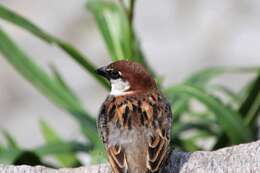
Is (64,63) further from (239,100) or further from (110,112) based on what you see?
(110,112)

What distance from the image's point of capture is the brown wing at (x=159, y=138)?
14.8 ft

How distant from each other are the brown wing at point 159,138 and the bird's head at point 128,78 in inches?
5.7

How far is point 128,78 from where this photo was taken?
5012 millimetres

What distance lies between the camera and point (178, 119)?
5875 mm

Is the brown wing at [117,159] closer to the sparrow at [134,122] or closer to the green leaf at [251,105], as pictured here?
the sparrow at [134,122]

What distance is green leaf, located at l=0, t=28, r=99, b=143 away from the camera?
5719 millimetres

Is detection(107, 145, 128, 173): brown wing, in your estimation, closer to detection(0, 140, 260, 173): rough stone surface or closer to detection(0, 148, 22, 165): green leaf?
detection(0, 140, 260, 173): rough stone surface

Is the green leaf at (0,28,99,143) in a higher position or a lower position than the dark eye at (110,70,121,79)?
lower

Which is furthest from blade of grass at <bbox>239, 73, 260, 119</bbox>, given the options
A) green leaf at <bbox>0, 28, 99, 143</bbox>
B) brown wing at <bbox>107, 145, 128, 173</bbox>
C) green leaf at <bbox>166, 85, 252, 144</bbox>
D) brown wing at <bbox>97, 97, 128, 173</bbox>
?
brown wing at <bbox>107, 145, 128, 173</bbox>

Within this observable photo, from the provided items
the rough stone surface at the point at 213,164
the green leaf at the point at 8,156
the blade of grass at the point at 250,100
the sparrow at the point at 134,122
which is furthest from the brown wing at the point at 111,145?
the blade of grass at the point at 250,100

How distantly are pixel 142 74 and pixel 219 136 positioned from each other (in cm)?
83

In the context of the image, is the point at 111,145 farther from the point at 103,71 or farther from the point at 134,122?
the point at 103,71

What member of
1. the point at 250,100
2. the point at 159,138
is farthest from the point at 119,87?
the point at 250,100

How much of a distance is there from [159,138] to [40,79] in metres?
1.35
